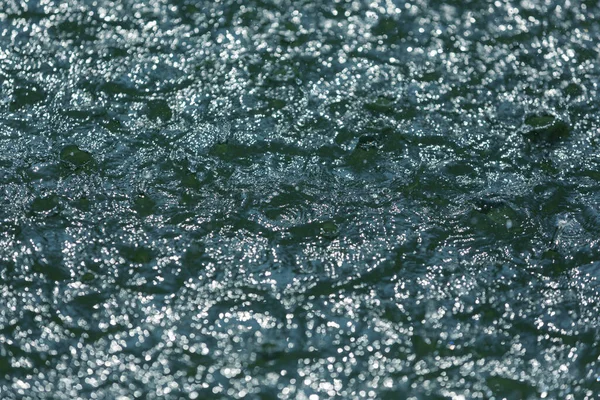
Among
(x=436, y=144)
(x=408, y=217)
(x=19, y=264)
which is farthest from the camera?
(x=436, y=144)

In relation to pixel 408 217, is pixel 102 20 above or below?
above

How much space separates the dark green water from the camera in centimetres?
188

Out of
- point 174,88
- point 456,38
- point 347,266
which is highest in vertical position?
point 456,38

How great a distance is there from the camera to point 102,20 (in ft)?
8.84

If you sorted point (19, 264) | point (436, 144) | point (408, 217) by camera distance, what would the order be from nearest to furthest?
point (19, 264) → point (408, 217) → point (436, 144)

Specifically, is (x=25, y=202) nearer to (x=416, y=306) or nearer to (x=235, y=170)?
(x=235, y=170)

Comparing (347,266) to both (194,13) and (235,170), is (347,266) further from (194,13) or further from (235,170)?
(194,13)

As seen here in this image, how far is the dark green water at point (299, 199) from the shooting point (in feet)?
6.17

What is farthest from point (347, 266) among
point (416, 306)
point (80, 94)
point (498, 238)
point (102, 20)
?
point (102, 20)

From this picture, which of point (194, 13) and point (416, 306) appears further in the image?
point (194, 13)

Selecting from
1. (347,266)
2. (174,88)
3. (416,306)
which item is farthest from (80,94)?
(416,306)

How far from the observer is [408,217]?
218 centimetres

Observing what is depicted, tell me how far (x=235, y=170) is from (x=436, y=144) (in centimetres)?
53

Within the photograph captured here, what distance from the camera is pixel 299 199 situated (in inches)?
86.7
